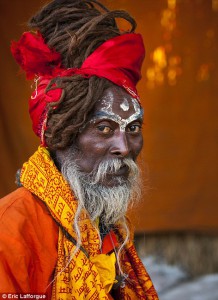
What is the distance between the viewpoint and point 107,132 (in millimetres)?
2914

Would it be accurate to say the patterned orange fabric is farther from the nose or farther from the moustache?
the nose

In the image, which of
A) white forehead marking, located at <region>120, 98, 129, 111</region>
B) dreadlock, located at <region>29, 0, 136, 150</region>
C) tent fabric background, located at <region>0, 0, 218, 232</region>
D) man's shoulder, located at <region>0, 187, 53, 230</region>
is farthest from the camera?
tent fabric background, located at <region>0, 0, 218, 232</region>

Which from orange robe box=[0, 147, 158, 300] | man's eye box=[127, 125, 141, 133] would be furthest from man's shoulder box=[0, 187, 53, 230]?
man's eye box=[127, 125, 141, 133]

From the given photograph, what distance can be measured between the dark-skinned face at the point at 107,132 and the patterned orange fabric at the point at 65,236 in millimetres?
169

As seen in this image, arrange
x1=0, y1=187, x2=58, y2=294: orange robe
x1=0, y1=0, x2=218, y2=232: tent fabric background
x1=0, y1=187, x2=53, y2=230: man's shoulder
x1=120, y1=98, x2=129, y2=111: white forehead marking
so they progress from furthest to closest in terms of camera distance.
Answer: x1=0, y1=0, x2=218, y2=232: tent fabric background < x1=120, y1=98, x2=129, y2=111: white forehead marking < x1=0, y1=187, x2=53, y2=230: man's shoulder < x1=0, y1=187, x2=58, y2=294: orange robe

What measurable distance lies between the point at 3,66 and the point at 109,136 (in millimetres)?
2598

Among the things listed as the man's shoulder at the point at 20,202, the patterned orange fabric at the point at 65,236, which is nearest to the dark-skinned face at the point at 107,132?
the patterned orange fabric at the point at 65,236

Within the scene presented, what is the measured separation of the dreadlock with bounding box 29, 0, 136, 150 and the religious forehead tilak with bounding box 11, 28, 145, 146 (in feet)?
0.09

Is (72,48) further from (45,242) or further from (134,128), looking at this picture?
(45,242)

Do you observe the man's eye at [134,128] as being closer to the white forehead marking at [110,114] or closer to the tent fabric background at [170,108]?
the white forehead marking at [110,114]

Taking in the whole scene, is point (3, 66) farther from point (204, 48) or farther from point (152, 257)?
point (152, 257)

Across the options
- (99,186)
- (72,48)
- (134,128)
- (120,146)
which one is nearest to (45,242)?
(99,186)

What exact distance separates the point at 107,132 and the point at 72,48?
404 mm

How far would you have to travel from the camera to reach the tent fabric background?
5211 mm
